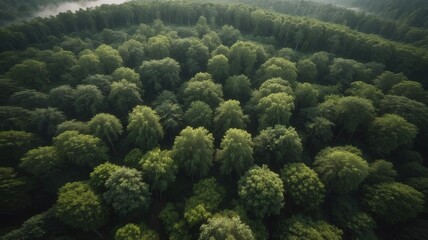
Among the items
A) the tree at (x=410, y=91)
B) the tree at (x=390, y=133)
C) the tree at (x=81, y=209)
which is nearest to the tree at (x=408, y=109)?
the tree at (x=390, y=133)

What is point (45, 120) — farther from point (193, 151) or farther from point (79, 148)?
point (193, 151)

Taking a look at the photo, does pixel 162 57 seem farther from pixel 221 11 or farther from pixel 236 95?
pixel 221 11

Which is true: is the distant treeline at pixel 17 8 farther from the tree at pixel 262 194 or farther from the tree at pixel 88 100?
the tree at pixel 262 194

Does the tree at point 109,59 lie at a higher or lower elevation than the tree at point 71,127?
higher

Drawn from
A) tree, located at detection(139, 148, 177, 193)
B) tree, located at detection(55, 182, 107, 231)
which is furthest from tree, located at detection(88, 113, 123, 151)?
tree, located at detection(55, 182, 107, 231)

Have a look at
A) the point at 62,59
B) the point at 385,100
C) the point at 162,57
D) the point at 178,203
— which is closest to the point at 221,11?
the point at 162,57

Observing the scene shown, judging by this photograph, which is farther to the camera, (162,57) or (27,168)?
(162,57)

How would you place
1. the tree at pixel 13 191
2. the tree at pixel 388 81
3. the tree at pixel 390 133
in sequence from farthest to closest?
the tree at pixel 388 81 < the tree at pixel 390 133 < the tree at pixel 13 191
